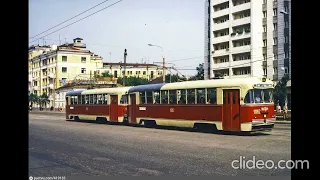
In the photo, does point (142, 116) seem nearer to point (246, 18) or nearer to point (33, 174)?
point (246, 18)

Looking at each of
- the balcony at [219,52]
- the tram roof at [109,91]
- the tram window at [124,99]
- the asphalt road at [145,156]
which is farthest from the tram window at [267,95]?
the tram window at [124,99]

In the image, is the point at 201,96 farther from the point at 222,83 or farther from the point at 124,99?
the point at 124,99

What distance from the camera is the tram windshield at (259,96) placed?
12.9 m

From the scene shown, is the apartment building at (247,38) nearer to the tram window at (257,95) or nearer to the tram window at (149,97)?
the tram window at (257,95)

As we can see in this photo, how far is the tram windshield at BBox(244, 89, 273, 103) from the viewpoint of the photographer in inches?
508

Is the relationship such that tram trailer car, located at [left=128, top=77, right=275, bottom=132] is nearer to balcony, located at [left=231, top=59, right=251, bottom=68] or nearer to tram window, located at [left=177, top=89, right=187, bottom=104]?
tram window, located at [left=177, top=89, right=187, bottom=104]

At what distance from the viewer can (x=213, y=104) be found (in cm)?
1380

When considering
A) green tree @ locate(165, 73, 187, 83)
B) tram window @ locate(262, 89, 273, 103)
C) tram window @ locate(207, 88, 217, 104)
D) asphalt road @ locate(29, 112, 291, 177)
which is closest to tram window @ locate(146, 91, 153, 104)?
green tree @ locate(165, 73, 187, 83)

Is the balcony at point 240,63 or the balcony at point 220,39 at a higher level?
the balcony at point 220,39

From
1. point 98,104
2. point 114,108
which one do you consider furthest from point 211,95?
point 98,104
